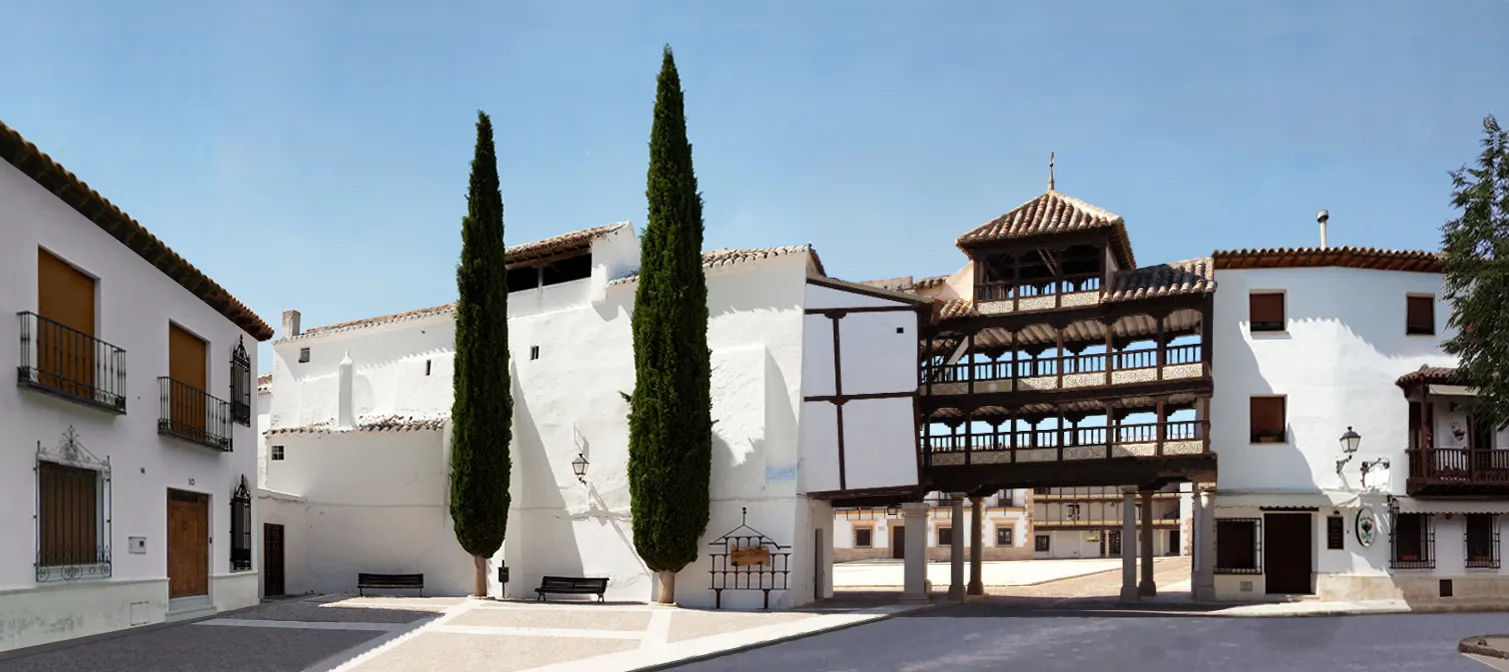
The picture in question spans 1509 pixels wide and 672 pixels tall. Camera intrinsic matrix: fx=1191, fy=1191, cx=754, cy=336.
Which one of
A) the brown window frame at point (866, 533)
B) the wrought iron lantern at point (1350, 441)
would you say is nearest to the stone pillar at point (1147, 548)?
the wrought iron lantern at point (1350, 441)

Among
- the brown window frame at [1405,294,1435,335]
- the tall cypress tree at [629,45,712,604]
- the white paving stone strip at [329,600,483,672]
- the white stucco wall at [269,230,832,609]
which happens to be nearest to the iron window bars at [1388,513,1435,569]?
the brown window frame at [1405,294,1435,335]

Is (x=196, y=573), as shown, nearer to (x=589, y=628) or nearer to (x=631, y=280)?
(x=589, y=628)

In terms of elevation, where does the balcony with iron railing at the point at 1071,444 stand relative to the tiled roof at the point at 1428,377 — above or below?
below

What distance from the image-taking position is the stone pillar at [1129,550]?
27.8m

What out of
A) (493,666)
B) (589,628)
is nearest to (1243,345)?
(589,628)

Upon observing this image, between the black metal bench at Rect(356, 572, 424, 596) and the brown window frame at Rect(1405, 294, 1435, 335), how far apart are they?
22.8m

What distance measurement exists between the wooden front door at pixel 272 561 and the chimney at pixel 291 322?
27.6 feet

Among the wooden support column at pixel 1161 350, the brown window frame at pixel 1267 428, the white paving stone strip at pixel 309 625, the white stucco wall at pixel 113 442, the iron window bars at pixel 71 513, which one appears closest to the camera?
the white stucco wall at pixel 113 442

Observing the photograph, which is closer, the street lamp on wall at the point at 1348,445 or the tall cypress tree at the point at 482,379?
the tall cypress tree at the point at 482,379

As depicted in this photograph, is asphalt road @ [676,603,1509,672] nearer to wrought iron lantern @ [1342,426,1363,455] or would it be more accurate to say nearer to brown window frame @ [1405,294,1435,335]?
wrought iron lantern @ [1342,426,1363,455]

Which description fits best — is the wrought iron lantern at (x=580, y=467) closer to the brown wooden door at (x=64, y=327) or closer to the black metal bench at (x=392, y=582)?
the black metal bench at (x=392, y=582)

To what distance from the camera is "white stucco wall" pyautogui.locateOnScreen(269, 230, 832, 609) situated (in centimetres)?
2442

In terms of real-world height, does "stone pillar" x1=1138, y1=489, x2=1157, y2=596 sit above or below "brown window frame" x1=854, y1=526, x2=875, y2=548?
above

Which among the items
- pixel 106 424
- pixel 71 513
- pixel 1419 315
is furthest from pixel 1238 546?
pixel 71 513
